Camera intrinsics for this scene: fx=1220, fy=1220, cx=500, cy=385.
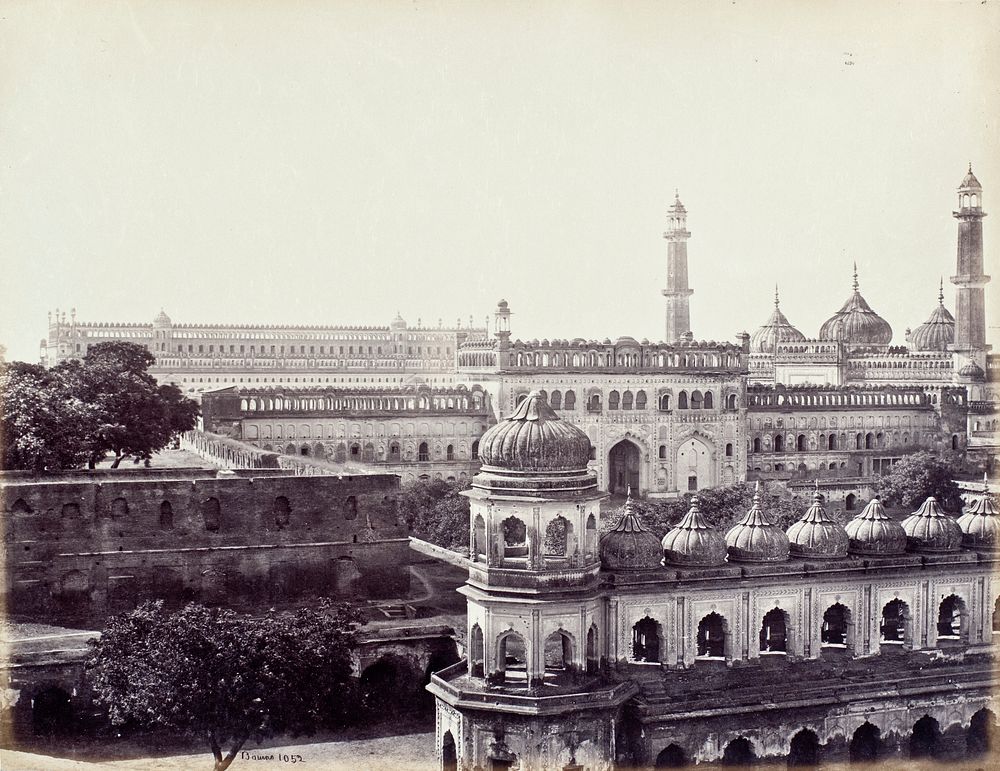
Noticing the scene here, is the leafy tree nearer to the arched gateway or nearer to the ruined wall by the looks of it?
the ruined wall

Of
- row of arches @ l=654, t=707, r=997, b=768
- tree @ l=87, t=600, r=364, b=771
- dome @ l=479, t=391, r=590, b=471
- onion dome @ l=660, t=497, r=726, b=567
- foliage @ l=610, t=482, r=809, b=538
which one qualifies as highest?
dome @ l=479, t=391, r=590, b=471

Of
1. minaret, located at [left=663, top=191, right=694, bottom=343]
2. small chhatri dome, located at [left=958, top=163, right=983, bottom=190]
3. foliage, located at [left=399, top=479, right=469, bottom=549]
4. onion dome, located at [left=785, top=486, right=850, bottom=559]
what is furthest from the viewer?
minaret, located at [left=663, top=191, right=694, bottom=343]

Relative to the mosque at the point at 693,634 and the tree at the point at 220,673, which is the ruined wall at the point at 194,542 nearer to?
the tree at the point at 220,673

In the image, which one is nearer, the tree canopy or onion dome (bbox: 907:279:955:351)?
the tree canopy

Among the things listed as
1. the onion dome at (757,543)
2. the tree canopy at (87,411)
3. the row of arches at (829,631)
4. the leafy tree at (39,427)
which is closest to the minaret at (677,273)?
the tree canopy at (87,411)

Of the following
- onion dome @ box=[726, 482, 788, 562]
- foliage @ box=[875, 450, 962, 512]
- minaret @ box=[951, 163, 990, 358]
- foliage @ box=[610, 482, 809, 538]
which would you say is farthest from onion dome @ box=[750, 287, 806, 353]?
onion dome @ box=[726, 482, 788, 562]

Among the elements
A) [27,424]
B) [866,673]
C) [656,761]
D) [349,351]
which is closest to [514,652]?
[656,761]

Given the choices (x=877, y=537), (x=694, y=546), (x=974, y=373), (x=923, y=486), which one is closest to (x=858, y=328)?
(x=974, y=373)
